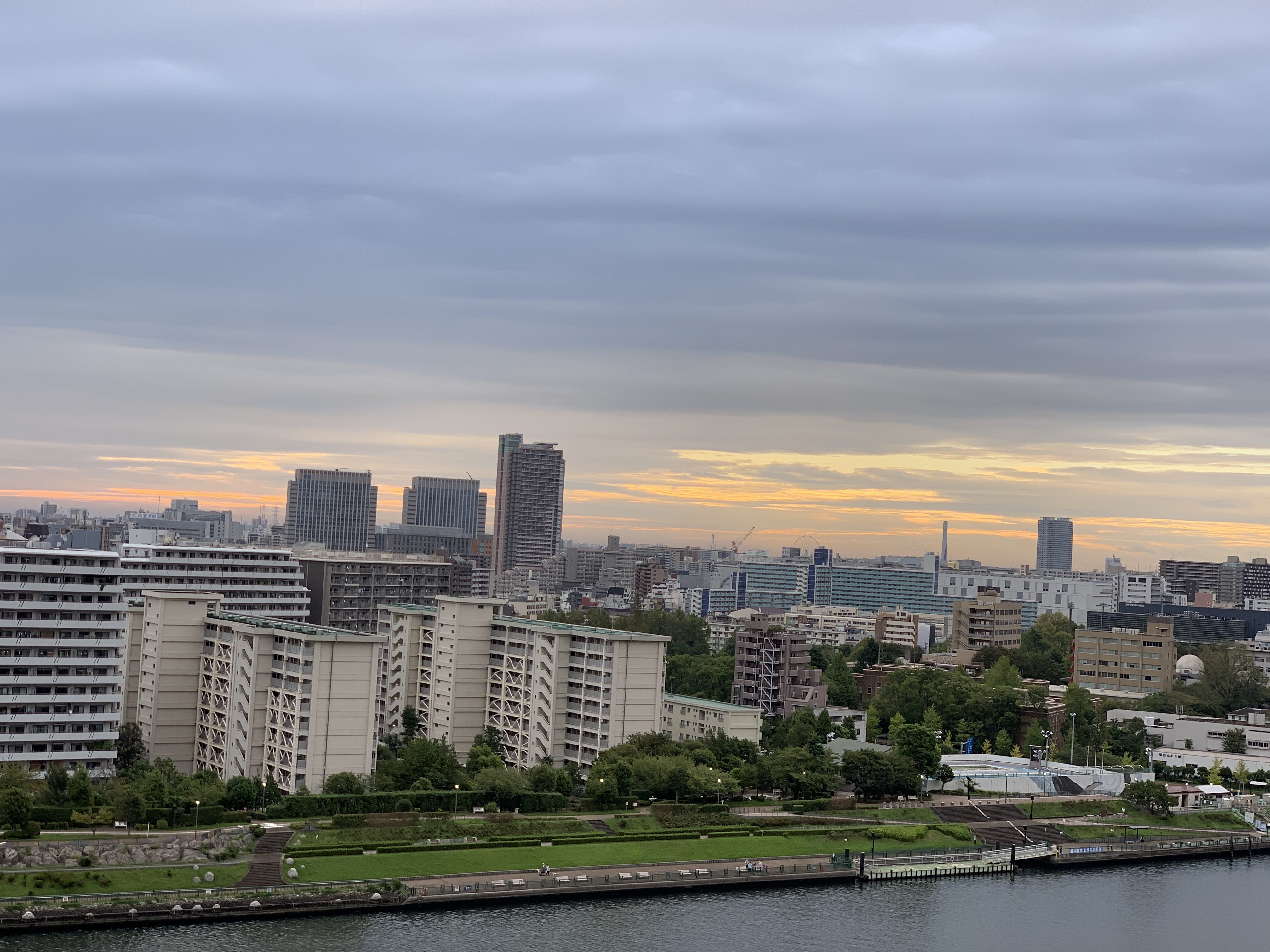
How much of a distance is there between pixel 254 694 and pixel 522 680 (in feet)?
41.9

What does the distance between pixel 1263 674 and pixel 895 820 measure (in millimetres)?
61087

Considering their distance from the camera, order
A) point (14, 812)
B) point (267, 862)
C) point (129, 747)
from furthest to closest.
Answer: point (129, 747), point (267, 862), point (14, 812)

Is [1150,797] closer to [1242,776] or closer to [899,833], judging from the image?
[1242,776]

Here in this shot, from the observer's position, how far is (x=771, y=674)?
84.6 metres

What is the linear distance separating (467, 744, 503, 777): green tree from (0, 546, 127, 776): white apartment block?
42.6 ft

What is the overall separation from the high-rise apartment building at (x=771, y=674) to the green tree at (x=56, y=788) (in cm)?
4558

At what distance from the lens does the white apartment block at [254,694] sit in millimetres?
51500

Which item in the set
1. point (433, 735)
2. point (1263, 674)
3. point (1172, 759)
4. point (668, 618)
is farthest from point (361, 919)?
point (1263, 674)

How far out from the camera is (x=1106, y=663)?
107m

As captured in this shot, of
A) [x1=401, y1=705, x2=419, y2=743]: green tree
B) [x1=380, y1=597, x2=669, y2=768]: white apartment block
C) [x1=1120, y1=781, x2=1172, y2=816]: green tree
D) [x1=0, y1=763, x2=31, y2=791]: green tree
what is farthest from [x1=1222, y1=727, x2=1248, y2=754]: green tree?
[x1=0, y1=763, x2=31, y2=791]: green tree

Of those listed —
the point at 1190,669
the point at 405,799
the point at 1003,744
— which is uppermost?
the point at 1190,669

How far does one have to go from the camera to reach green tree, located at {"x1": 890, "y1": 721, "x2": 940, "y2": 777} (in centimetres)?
6203

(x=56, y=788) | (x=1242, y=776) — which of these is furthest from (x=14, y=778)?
(x=1242, y=776)

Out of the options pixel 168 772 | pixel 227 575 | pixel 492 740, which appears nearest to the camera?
pixel 168 772
